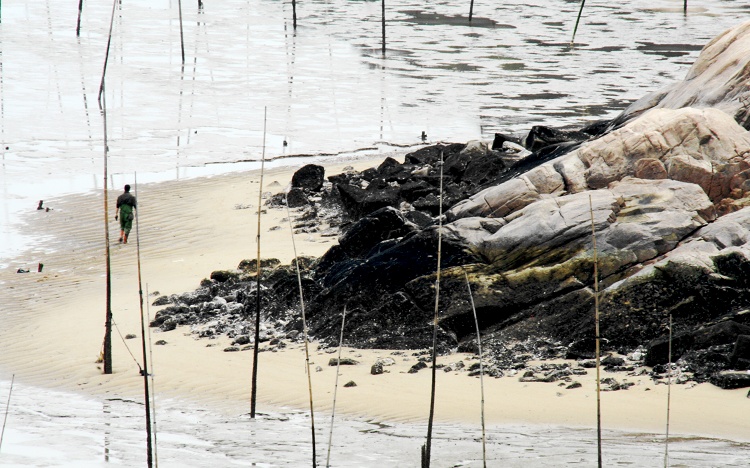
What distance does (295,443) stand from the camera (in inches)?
313

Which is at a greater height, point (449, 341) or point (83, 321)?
point (449, 341)

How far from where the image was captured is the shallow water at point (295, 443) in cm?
709

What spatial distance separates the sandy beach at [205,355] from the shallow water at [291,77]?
6.05 feet

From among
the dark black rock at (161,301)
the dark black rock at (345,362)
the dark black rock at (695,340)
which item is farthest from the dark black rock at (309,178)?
the dark black rock at (695,340)

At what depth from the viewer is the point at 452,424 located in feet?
28.1

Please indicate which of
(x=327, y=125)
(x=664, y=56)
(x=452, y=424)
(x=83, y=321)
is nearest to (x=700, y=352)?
(x=452, y=424)

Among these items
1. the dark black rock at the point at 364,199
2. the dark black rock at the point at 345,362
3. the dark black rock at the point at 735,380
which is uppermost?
the dark black rock at the point at 735,380

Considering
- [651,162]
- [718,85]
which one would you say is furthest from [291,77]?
[651,162]

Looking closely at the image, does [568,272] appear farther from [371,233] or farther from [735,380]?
[371,233]

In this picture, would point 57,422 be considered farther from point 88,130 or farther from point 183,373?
point 88,130

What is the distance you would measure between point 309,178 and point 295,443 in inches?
482

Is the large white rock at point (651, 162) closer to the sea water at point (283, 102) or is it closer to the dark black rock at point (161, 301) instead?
the dark black rock at point (161, 301)

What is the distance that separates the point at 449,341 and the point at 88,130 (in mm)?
19177

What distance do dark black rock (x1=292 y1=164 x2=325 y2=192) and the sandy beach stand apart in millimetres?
977
